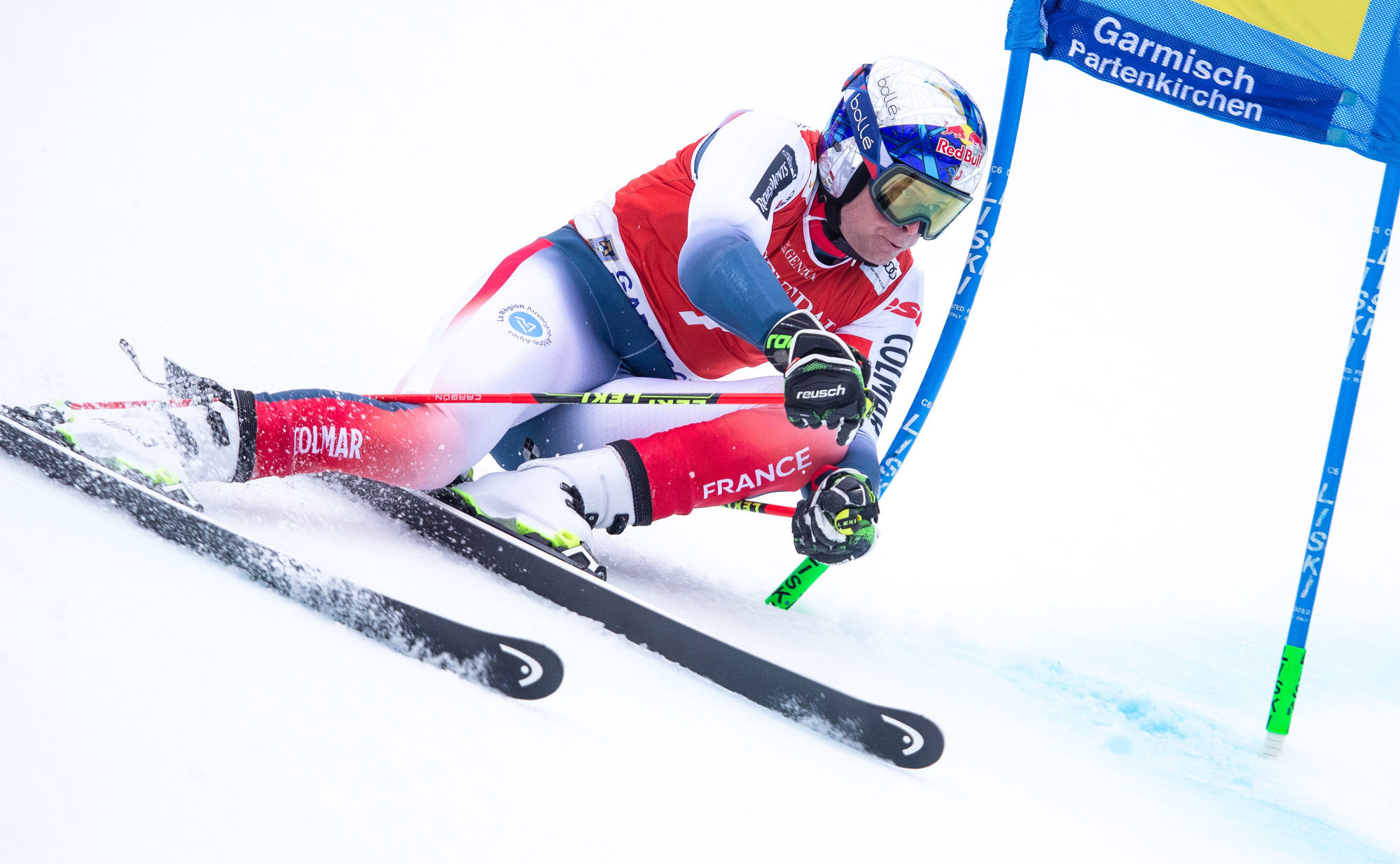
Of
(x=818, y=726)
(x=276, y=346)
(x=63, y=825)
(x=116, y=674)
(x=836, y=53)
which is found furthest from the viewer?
(x=836, y=53)

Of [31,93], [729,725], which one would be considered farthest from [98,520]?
[31,93]

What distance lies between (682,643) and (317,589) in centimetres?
67

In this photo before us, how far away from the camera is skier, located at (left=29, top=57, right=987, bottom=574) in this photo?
196 centimetres

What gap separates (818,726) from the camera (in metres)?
1.73

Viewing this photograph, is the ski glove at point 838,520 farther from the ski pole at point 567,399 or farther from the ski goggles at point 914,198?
the ski goggles at point 914,198

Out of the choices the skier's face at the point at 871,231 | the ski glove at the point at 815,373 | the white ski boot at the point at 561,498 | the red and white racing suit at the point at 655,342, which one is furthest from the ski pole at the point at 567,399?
the skier's face at the point at 871,231

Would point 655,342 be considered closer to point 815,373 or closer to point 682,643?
point 815,373

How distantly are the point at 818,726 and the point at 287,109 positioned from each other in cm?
580

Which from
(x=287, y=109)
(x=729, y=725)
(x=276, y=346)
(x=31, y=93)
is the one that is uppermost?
(x=287, y=109)

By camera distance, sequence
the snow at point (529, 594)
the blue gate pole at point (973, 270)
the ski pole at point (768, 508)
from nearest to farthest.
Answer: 1. the snow at point (529, 594)
2. the ski pole at point (768, 508)
3. the blue gate pole at point (973, 270)

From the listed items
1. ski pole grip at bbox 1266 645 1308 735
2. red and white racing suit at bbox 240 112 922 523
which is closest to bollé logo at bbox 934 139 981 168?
red and white racing suit at bbox 240 112 922 523

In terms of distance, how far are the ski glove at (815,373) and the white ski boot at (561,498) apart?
1.71 feet

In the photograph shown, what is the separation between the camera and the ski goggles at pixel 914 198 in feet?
7.39

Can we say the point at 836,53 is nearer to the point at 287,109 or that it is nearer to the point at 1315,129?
the point at 287,109
